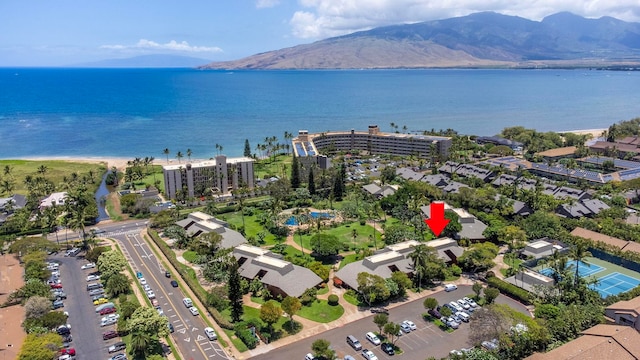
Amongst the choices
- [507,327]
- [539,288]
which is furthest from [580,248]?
[507,327]

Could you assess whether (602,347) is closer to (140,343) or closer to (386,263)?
(386,263)

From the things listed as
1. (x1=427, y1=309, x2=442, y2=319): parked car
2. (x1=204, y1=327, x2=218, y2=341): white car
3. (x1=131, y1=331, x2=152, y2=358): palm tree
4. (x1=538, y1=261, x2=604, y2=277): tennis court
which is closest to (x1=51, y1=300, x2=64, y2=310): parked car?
(x1=131, y1=331, x2=152, y2=358): palm tree

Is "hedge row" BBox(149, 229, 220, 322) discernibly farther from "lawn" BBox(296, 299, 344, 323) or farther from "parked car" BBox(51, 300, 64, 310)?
"parked car" BBox(51, 300, 64, 310)

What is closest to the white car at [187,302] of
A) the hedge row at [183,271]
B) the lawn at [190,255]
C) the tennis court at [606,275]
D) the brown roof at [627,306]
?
the hedge row at [183,271]

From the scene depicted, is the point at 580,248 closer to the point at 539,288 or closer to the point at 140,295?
the point at 539,288

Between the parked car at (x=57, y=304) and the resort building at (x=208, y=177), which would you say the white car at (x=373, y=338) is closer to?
the parked car at (x=57, y=304)
